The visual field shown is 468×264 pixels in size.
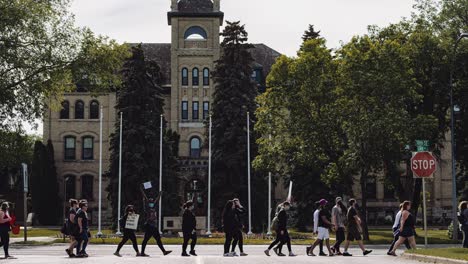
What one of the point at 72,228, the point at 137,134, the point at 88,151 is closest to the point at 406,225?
the point at 72,228

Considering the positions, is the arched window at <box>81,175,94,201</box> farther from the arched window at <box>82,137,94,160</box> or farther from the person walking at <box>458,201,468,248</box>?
the person walking at <box>458,201,468,248</box>

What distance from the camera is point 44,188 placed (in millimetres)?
64062

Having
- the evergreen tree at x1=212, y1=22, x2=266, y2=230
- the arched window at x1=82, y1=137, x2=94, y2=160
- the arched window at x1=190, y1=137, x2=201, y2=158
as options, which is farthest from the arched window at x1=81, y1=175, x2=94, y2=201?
the evergreen tree at x1=212, y1=22, x2=266, y2=230

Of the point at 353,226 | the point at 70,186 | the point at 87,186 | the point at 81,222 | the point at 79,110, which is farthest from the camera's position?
the point at 79,110

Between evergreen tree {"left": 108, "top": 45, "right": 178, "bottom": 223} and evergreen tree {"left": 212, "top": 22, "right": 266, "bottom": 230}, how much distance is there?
3804 millimetres

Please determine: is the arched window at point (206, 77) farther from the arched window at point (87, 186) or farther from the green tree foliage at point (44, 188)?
the green tree foliage at point (44, 188)

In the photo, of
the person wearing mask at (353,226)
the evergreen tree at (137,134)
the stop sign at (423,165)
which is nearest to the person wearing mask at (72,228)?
the person wearing mask at (353,226)

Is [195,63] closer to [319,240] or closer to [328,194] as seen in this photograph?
[328,194]

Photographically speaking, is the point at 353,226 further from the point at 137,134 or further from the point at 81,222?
the point at 137,134

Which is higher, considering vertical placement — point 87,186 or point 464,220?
point 87,186

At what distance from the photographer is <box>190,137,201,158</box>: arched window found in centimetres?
6638

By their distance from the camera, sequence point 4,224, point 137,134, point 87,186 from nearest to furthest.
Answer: point 4,224 < point 137,134 < point 87,186

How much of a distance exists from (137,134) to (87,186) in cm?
1546

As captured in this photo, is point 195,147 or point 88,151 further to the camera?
point 88,151
